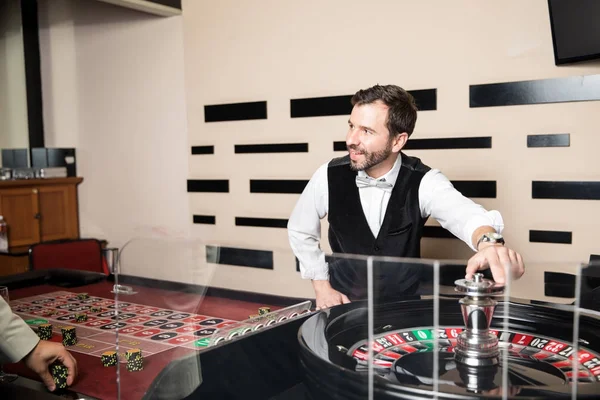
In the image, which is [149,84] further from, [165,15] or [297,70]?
[297,70]

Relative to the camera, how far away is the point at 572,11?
248 centimetres

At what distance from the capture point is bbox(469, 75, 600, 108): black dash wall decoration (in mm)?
2643

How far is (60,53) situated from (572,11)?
3.92 metres

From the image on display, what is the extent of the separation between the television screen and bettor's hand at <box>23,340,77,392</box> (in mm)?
2337

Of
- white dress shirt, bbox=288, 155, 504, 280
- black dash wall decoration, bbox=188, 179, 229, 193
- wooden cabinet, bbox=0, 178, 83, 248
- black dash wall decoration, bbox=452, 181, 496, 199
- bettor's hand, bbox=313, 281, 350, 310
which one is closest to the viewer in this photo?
bettor's hand, bbox=313, 281, 350, 310

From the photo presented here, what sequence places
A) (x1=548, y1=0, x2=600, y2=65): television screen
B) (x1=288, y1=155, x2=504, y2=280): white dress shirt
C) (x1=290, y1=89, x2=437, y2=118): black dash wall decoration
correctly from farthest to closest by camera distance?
(x1=290, y1=89, x2=437, y2=118): black dash wall decoration, (x1=548, y1=0, x2=600, y2=65): television screen, (x1=288, y1=155, x2=504, y2=280): white dress shirt

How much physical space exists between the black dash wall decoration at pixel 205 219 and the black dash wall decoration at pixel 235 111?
26.7 inches

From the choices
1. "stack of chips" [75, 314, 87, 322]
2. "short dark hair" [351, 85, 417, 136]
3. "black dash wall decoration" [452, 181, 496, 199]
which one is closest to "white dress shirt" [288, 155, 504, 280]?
"short dark hair" [351, 85, 417, 136]

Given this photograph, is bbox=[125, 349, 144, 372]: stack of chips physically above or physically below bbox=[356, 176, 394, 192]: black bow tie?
below

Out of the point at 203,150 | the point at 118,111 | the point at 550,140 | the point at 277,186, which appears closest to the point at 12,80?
the point at 118,111

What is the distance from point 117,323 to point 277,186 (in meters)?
2.86

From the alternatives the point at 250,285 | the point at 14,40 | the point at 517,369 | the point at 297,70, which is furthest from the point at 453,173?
the point at 14,40

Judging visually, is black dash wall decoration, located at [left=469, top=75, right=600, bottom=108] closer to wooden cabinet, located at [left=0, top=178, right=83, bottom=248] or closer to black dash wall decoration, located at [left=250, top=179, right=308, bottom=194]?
black dash wall decoration, located at [left=250, top=179, right=308, bottom=194]

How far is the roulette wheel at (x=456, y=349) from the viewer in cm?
66
